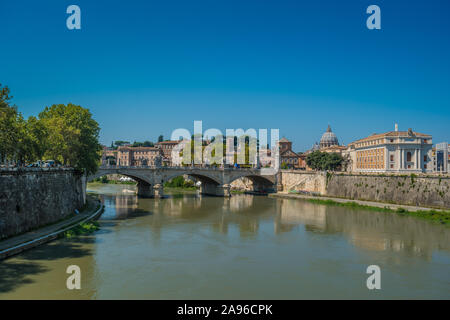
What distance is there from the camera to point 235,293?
12.7m

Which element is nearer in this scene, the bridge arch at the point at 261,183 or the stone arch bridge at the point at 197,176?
the stone arch bridge at the point at 197,176

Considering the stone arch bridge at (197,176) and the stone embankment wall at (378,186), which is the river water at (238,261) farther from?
the stone arch bridge at (197,176)

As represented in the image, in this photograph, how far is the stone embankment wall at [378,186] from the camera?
110 feet

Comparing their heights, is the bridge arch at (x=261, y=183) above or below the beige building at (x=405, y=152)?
below

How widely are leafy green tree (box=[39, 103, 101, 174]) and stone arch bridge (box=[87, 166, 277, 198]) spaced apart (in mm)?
6697

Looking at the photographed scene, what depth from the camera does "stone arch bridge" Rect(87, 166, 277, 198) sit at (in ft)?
144

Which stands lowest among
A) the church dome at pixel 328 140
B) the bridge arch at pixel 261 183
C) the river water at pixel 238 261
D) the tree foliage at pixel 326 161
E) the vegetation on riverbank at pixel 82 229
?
the river water at pixel 238 261

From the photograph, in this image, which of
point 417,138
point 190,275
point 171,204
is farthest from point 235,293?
point 417,138

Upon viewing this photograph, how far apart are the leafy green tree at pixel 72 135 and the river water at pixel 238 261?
223 inches

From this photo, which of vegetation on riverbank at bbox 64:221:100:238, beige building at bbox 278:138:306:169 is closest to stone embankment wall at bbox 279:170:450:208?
vegetation on riverbank at bbox 64:221:100:238

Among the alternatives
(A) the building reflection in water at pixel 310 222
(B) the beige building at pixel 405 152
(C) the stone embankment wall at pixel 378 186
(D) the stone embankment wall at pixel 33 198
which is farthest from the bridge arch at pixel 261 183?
(D) the stone embankment wall at pixel 33 198
